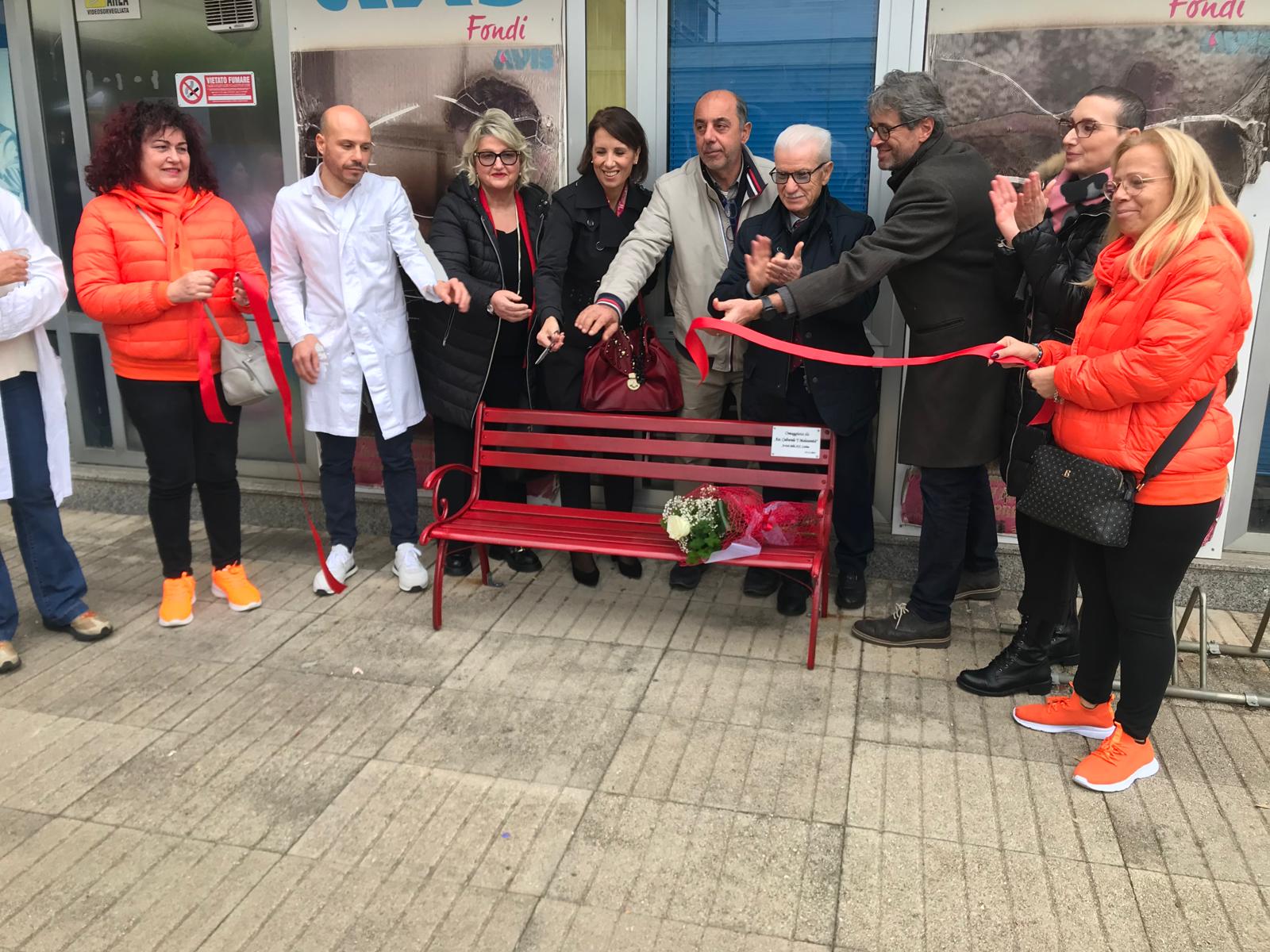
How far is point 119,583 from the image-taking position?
491cm

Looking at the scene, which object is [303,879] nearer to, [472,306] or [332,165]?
[472,306]

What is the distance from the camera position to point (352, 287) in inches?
177

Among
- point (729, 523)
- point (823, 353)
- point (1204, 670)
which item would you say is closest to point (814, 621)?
point (729, 523)

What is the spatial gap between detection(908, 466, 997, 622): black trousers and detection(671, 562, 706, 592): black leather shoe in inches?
40.9

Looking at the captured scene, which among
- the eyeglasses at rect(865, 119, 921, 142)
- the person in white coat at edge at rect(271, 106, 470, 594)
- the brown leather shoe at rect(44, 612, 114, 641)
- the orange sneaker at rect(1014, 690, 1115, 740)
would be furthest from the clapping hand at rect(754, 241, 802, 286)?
the brown leather shoe at rect(44, 612, 114, 641)

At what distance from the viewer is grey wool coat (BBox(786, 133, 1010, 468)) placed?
12.0ft

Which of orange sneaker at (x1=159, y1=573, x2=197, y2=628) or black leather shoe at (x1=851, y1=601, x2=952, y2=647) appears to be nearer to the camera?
black leather shoe at (x1=851, y1=601, x2=952, y2=647)

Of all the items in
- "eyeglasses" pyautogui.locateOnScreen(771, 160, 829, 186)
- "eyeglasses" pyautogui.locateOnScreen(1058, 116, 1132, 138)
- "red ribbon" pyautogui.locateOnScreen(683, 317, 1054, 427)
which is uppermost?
"eyeglasses" pyautogui.locateOnScreen(1058, 116, 1132, 138)

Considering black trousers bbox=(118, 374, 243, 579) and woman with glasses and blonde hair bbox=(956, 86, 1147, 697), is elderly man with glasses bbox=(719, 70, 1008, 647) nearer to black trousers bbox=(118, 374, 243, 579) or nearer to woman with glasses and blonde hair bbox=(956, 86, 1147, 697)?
woman with glasses and blonde hair bbox=(956, 86, 1147, 697)

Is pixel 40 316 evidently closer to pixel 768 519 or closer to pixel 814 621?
pixel 768 519

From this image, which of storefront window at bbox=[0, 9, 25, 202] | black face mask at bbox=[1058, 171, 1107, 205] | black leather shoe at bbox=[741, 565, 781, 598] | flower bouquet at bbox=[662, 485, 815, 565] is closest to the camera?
black face mask at bbox=[1058, 171, 1107, 205]

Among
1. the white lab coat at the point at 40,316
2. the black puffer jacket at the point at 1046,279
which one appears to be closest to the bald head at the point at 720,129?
the black puffer jacket at the point at 1046,279

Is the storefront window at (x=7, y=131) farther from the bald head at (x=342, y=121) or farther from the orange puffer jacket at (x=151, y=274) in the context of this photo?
the bald head at (x=342, y=121)

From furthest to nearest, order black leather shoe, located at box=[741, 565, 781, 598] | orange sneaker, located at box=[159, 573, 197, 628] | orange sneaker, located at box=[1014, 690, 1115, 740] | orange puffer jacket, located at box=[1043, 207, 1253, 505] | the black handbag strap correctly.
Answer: black leather shoe, located at box=[741, 565, 781, 598], orange sneaker, located at box=[159, 573, 197, 628], orange sneaker, located at box=[1014, 690, 1115, 740], the black handbag strap, orange puffer jacket, located at box=[1043, 207, 1253, 505]
